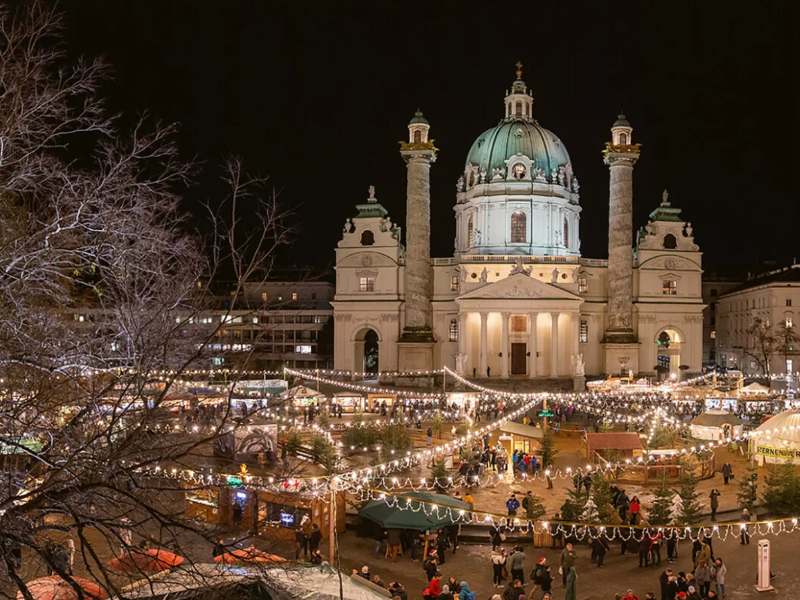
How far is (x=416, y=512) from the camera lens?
20.2m

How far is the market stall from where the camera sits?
33.5m

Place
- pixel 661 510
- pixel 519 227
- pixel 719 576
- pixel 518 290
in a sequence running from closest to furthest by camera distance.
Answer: pixel 719 576, pixel 661 510, pixel 518 290, pixel 519 227

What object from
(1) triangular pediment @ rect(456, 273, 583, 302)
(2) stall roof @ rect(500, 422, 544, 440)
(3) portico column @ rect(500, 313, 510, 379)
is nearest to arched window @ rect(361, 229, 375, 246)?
(1) triangular pediment @ rect(456, 273, 583, 302)

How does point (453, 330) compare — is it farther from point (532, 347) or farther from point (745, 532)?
point (745, 532)

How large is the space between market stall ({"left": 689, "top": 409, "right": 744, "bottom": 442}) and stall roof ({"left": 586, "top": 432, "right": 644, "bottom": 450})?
17.9 feet

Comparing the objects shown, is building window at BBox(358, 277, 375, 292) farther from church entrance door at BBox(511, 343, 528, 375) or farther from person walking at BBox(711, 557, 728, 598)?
person walking at BBox(711, 557, 728, 598)

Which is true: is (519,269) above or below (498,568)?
above

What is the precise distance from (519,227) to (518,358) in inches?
475

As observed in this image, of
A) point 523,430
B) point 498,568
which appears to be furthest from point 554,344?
point 498,568

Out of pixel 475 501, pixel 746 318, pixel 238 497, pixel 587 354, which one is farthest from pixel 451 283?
pixel 238 497

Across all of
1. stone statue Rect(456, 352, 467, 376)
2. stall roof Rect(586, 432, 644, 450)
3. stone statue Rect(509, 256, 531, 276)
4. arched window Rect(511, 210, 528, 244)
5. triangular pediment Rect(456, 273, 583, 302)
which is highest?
arched window Rect(511, 210, 528, 244)

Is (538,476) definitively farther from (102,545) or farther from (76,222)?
(76,222)

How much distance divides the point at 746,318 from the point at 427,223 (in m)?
37.6

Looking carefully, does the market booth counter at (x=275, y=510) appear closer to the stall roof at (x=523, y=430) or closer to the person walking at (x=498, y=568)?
the person walking at (x=498, y=568)
